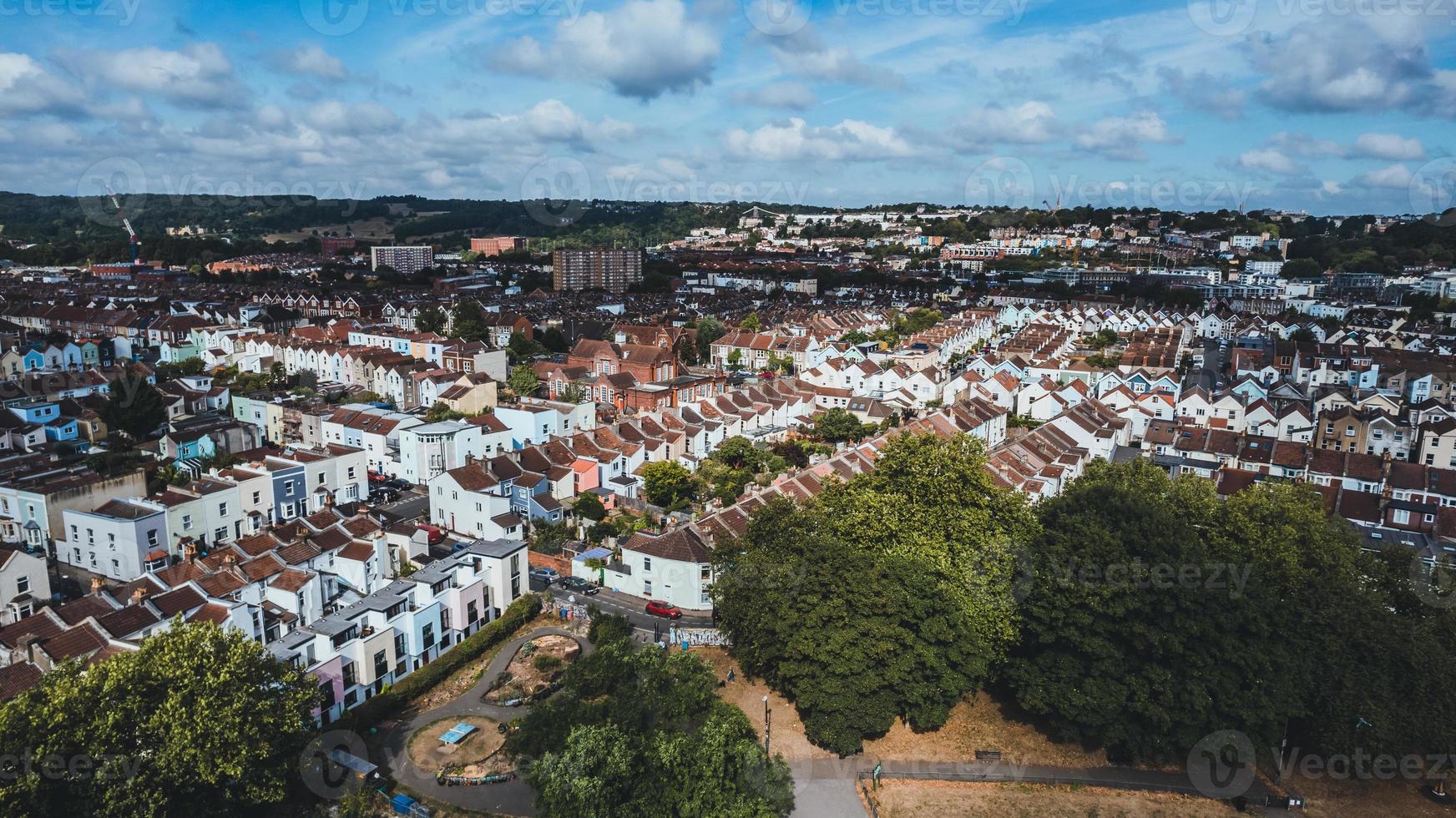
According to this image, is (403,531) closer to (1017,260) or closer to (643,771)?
(643,771)

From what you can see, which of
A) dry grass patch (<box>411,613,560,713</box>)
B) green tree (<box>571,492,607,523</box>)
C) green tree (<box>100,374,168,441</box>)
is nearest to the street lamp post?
dry grass patch (<box>411,613,560,713</box>)

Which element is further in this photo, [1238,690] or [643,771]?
[1238,690]

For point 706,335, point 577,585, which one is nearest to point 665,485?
point 577,585

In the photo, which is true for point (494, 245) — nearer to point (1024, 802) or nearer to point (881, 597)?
point (881, 597)

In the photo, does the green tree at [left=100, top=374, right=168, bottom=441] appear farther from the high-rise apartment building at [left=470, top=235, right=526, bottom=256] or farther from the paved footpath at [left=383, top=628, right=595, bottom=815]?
the high-rise apartment building at [left=470, top=235, right=526, bottom=256]

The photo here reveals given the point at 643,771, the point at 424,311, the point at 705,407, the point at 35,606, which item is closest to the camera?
the point at 643,771

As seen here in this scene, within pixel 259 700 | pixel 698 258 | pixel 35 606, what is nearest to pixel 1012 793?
pixel 259 700

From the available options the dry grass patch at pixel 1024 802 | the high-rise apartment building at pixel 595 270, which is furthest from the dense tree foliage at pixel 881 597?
the high-rise apartment building at pixel 595 270
